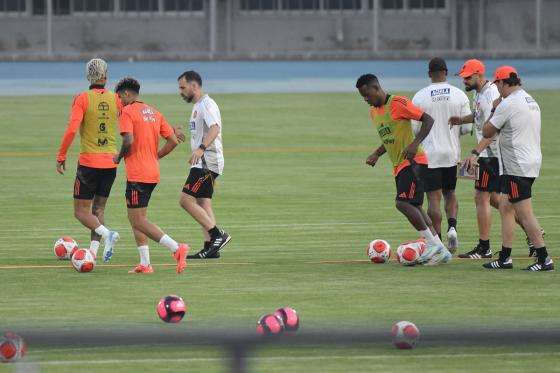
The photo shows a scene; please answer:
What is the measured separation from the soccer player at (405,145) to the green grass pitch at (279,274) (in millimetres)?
427

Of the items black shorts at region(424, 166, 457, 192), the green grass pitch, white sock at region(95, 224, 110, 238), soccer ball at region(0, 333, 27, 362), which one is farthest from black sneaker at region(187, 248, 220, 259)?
soccer ball at region(0, 333, 27, 362)

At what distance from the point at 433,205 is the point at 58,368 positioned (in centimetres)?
709

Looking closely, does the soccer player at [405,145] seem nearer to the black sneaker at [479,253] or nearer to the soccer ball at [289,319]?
the black sneaker at [479,253]

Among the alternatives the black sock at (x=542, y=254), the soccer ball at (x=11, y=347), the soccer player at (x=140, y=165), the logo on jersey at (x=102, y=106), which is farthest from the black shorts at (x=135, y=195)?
the soccer ball at (x=11, y=347)

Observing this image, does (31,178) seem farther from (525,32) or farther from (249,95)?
(525,32)

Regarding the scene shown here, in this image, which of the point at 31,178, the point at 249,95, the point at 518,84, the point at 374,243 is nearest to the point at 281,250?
the point at 374,243

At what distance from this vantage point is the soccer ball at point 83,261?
1281 cm

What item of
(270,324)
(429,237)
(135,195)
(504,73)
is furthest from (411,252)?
(270,324)

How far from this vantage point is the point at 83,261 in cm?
1280

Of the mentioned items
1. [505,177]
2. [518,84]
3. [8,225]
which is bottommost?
[8,225]

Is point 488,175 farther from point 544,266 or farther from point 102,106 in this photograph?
point 102,106

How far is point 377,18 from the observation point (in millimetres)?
59062

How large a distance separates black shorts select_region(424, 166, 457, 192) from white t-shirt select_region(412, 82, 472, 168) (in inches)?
2.9

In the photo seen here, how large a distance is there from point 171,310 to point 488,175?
525 centimetres
